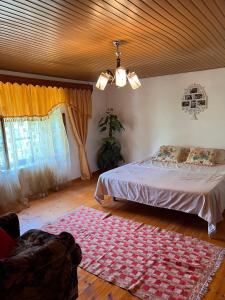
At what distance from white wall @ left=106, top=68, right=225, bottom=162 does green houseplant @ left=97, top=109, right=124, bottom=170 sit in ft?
0.67

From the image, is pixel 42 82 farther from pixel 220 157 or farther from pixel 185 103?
pixel 220 157

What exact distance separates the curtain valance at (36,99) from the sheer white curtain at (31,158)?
0.14 meters

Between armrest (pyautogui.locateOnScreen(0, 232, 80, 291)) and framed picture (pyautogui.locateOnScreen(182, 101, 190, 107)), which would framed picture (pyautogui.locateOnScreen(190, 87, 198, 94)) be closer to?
framed picture (pyautogui.locateOnScreen(182, 101, 190, 107))

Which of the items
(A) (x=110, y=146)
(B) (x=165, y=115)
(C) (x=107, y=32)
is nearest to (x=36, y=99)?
(A) (x=110, y=146)

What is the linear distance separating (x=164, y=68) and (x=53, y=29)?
2.42m

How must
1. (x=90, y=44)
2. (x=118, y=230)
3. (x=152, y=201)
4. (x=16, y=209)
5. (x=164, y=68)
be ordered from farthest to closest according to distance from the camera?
(x=164, y=68), (x=16, y=209), (x=152, y=201), (x=118, y=230), (x=90, y=44)

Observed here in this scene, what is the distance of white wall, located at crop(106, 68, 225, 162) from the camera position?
431 centimetres

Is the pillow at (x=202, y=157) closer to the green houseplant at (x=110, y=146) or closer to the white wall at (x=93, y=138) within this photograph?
the green houseplant at (x=110, y=146)

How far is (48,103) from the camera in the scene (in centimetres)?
432

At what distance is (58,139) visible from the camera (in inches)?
181

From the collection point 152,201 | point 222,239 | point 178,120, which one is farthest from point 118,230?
point 178,120

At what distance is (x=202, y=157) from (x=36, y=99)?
120 inches

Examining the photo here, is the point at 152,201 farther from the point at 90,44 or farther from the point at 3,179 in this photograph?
the point at 3,179

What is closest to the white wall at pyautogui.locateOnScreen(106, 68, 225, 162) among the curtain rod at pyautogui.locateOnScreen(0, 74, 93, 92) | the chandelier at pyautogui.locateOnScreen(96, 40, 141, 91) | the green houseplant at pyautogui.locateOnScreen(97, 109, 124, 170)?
the green houseplant at pyautogui.locateOnScreen(97, 109, 124, 170)
